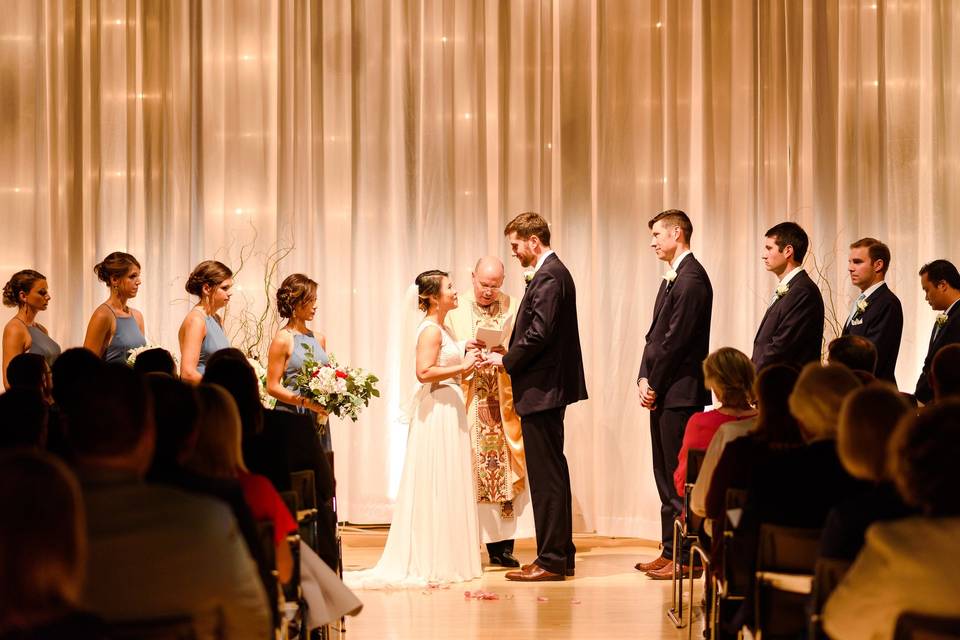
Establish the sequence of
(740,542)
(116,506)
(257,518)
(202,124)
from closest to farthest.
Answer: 1. (116,506)
2. (257,518)
3. (740,542)
4. (202,124)

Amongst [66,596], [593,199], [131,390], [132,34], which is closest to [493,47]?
[593,199]

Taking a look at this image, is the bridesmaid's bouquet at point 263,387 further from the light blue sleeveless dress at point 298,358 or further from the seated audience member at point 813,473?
the seated audience member at point 813,473

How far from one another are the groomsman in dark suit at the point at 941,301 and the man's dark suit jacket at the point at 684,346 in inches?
53.5

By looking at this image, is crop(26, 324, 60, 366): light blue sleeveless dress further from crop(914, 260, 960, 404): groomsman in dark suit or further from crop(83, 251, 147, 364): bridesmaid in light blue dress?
crop(914, 260, 960, 404): groomsman in dark suit

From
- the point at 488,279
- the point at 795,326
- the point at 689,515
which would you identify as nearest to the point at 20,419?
the point at 689,515

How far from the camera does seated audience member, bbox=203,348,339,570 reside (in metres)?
3.74

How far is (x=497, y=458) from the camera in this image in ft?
23.7

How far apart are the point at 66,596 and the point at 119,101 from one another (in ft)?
25.0

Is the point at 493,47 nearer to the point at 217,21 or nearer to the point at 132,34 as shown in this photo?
the point at 217,21

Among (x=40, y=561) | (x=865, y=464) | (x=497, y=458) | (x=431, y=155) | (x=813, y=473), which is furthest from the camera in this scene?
(x=431, y=155)

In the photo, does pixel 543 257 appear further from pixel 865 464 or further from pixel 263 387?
pixel 865 464

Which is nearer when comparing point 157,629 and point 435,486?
point 157,629

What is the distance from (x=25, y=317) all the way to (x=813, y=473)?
17.5 ft

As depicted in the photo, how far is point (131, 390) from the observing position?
2.34 metres
